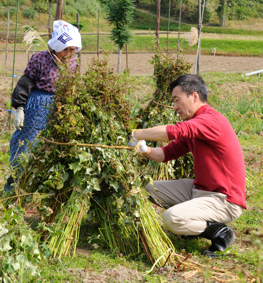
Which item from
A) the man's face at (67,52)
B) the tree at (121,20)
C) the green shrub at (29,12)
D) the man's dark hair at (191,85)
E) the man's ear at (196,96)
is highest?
the green shrub at (29,12)

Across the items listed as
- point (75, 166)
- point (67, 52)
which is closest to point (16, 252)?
point (75, 166)

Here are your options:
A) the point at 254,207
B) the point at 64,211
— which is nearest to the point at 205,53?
the point at 254,207

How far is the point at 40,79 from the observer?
373cm

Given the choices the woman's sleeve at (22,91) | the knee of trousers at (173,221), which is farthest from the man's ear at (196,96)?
the woman's sleeve at (22,91)

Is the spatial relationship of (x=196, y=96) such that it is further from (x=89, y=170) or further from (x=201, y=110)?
(x=89, y=170)

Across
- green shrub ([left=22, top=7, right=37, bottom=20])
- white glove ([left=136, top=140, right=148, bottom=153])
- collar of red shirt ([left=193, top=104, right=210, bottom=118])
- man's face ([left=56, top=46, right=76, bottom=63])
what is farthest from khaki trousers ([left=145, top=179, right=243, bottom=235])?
green shrub ([left=22, top=7, right=37, bottom=20])

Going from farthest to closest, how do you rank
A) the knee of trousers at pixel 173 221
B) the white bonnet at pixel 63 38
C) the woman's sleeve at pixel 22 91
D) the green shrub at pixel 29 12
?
the green shrub at pixel 29 12 < the woman's sleeve at pixel 22 91 < the white bonnet at pixel 63 38 < the knee of trousers at pixel 173 221

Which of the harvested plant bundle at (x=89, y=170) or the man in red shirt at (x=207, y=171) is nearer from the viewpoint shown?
the harvested plant bundle at (x=89, y=170)

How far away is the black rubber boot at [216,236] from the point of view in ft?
10.3

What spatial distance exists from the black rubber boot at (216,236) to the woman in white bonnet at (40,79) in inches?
64.6

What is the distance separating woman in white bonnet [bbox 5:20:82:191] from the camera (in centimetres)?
363

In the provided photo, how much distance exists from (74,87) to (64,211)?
0.85m

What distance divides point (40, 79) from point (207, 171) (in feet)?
5.29

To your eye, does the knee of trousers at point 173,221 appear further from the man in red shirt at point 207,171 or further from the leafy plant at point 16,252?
the leafy plant at point 16,252
